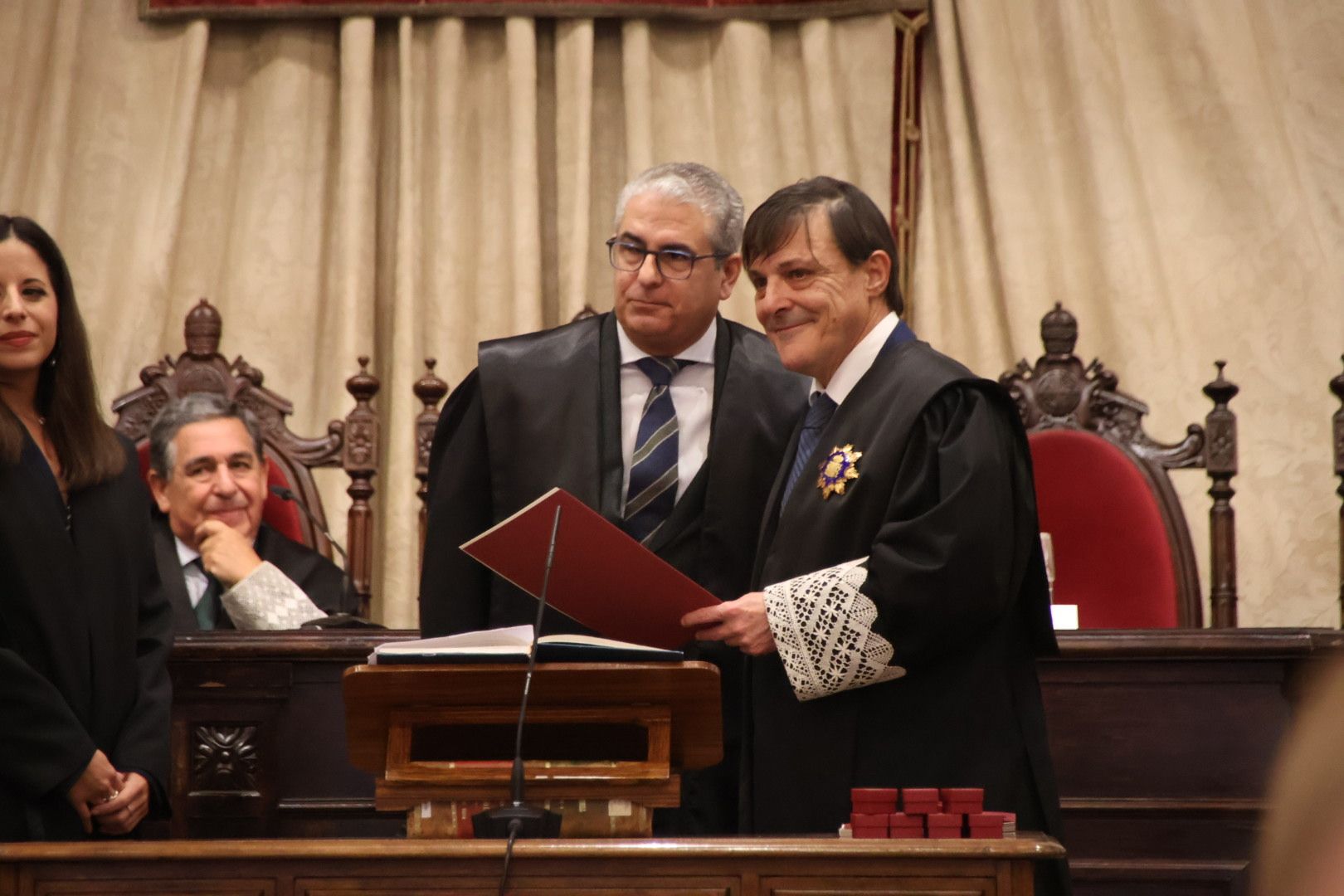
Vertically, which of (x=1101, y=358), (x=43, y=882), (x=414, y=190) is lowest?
(x=43, y=882)

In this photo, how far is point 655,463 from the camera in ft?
9.03

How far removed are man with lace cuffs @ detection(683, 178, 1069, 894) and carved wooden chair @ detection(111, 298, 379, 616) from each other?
1910 millimetres

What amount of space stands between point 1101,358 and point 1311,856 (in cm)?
475

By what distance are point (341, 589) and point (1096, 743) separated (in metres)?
1.75

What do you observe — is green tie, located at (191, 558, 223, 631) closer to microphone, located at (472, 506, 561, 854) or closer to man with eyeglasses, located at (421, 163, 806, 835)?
man with eyeglasses, located at (421, 163, 806, 835)

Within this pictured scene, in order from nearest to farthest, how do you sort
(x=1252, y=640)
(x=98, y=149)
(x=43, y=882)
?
1. (x=43, y=882)
2. (x=1252, y=640)
3. (x=98, y=149)

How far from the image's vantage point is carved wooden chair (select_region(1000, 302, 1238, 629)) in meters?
3.84

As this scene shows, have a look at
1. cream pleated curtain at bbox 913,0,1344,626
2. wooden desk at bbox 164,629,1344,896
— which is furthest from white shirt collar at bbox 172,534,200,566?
cream pleated curtain at bbox 913,0,1344,626

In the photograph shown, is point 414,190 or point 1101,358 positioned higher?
point 414,190

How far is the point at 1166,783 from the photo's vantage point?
3.07 meters

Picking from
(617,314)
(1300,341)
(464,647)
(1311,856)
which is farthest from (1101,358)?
(1311,856)

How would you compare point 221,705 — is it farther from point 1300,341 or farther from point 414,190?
point 1300,341

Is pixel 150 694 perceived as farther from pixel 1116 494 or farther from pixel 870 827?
pixel 1116 494

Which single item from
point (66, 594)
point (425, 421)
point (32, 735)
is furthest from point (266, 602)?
point (32, 735)
